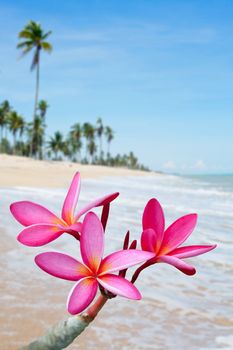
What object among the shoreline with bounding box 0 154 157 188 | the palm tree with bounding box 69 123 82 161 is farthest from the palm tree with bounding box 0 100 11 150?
the shoreline with bounding box 0 154 157 188

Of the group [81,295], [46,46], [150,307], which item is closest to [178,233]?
[81,295]

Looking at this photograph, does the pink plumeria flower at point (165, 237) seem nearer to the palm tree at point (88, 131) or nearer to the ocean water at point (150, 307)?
the ocean water at point (150, 307)

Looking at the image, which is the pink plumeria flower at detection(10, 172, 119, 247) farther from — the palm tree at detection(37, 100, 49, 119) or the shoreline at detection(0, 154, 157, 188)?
the palm tree at detection(37, 100, 49, 119)

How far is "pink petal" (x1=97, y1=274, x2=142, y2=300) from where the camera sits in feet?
1.34

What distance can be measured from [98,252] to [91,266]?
0.02 metres

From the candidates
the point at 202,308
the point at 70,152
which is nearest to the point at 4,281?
the point at 202,308

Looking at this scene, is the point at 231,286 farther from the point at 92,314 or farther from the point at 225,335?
the point at 92,314

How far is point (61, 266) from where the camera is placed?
44 cm

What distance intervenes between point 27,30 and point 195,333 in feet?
142

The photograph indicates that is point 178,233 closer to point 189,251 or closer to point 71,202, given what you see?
point 189,251

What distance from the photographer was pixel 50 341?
53 cm

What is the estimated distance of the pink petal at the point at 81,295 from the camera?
41 centimetres

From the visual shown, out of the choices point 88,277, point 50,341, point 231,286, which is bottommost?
point 231,286

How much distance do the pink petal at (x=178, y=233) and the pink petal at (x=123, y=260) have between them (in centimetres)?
4
